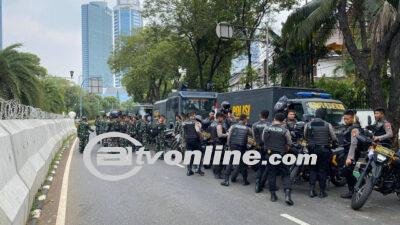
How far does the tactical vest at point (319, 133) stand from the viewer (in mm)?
9219

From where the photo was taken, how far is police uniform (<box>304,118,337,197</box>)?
9.22 m

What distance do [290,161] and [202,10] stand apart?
19.9 metres

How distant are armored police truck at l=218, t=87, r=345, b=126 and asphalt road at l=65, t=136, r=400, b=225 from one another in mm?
2598

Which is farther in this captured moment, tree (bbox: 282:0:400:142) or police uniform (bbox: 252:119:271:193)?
tree (bbox: 282:0:400:142)

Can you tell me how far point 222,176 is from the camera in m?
11.9

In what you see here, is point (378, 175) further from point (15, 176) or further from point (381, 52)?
point (381, 52)

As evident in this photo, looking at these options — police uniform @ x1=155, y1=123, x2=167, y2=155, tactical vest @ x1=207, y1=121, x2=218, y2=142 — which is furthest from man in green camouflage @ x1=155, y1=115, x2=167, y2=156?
tactical vest @ x1=207, y1=121, x2=218, y2=142

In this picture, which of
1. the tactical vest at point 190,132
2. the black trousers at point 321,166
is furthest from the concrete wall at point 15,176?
the black trousers at point 321,166

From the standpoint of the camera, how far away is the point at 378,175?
7.70 m

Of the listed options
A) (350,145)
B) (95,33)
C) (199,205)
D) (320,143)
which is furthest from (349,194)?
(95,33)

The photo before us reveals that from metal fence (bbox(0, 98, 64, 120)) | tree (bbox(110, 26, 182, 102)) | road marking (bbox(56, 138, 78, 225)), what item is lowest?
road marking (bbox(56, 138, 78, 225))

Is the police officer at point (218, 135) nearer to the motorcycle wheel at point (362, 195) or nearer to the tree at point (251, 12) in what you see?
the motorcycle wheel at point (362, 195)

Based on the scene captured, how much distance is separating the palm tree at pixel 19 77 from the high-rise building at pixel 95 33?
8873 cm

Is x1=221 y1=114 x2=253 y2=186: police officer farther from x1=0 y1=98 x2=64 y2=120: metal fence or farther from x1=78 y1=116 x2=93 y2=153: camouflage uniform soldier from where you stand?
x1=78 y1=116 x2=93 y2=153: camouflage uniform soldier
